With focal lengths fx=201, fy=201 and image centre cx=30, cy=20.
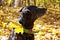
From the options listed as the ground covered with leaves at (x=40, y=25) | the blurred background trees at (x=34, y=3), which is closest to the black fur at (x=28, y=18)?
the ground covered with leaves at (x=40, y=25)

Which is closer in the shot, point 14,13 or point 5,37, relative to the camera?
point 5,37

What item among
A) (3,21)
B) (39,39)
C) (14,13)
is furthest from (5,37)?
(14,13)

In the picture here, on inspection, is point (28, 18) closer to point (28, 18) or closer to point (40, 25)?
point (28, 18)

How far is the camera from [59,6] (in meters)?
8.80

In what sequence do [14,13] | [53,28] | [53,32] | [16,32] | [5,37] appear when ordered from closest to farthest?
[16,32] → [5,37] → [53,32] → [53,28] → [14,13]

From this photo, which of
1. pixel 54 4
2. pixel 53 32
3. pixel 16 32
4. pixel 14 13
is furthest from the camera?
pixel 54 4

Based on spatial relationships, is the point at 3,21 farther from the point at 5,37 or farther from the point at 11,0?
the point at 11,0

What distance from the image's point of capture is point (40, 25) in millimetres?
6148

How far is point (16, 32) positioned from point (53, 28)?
107 inches

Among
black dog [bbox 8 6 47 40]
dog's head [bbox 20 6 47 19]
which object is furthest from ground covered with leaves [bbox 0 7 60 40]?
dog's head [bbox 20 6 47 19]

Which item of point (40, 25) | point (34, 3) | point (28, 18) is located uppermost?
point (28, 18)

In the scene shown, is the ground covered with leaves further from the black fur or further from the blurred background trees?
the blurred background trees

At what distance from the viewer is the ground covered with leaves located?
5.14 meters

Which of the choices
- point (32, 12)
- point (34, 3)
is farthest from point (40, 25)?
point (32, 12)
